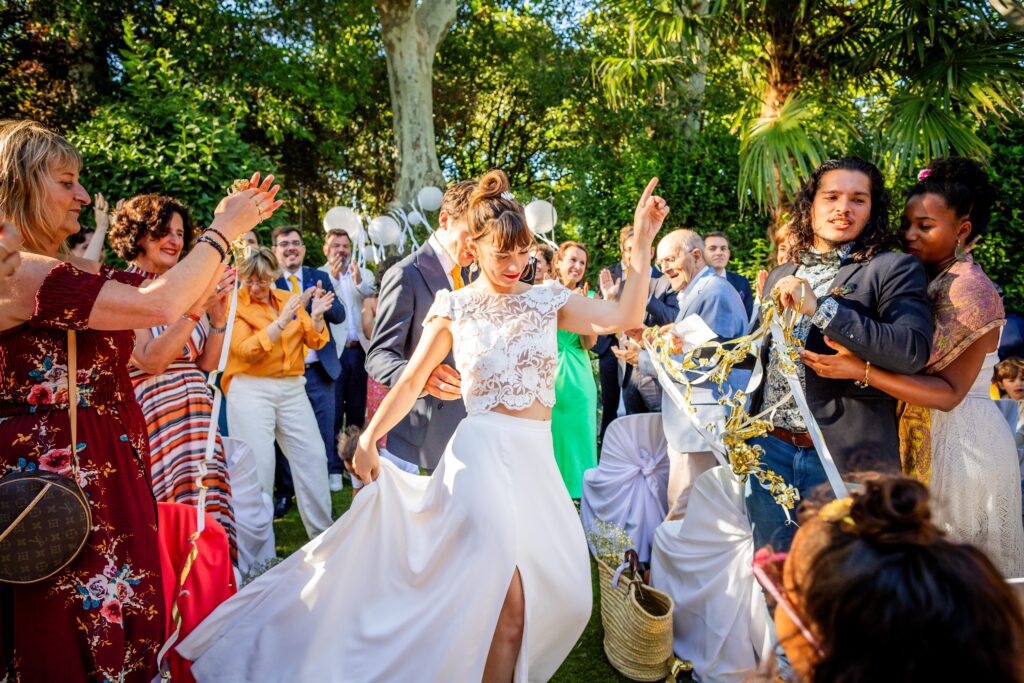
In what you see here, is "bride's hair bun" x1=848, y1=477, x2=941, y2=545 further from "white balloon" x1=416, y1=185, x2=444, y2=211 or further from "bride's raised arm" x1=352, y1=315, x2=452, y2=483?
"white balloon" x1=416, y1=185, x2=444, y2=211

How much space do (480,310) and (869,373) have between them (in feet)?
4.99

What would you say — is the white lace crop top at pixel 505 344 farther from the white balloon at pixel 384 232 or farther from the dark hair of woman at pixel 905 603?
the white balloon at pixel 384 232

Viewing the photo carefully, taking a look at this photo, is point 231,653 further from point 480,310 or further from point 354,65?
point 354,65

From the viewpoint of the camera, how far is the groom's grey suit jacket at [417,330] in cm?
367

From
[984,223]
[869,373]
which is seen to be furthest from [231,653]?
[984,223]

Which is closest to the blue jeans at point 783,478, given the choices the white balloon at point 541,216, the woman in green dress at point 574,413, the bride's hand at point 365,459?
the bride's hand at point 365,459

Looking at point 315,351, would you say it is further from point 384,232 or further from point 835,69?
point 835,69

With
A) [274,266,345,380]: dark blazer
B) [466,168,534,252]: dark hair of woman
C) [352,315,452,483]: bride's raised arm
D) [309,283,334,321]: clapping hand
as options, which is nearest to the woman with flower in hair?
[466,168,534,252]: dark hair of woman

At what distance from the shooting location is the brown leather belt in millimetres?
2803

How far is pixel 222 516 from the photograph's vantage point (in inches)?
150

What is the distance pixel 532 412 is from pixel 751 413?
3.27 feet

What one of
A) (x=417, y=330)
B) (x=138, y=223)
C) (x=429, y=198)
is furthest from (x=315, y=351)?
(x=429, y=198)

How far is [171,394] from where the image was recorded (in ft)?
12.4

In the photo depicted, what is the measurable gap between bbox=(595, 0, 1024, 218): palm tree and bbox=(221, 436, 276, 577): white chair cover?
587 cm
